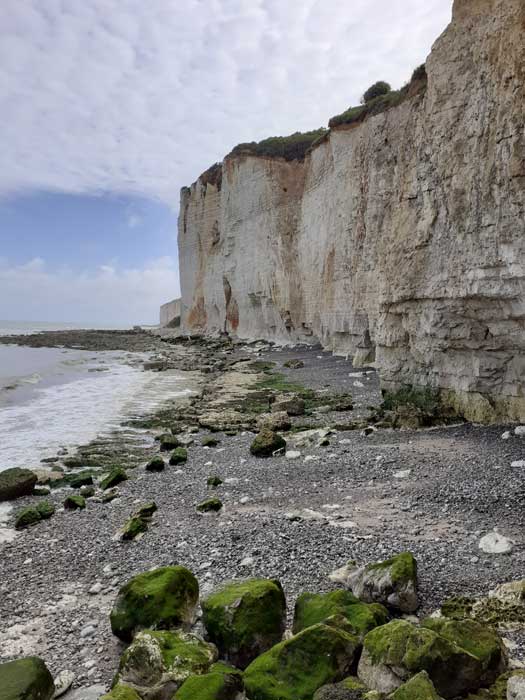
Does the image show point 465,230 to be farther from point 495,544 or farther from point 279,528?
point 279,528

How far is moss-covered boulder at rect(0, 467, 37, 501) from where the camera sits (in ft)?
27.1

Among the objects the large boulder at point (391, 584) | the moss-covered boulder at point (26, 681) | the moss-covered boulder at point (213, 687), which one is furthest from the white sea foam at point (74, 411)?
the moss-covered boulder at point (213, 687)

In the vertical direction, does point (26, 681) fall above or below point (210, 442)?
above

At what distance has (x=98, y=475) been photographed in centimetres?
956

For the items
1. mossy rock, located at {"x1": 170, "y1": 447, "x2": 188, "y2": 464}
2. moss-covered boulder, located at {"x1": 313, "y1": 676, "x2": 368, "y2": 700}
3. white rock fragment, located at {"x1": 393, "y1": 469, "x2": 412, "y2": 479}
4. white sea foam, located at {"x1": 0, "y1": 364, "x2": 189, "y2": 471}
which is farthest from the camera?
white sea foam, located at {"x1": 0, "y1": 364, "x2": 189, "y2": 471}

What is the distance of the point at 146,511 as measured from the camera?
6668mm

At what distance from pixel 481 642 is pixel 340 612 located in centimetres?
90

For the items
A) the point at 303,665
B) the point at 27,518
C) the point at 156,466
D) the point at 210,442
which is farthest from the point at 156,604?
the point at 210,442

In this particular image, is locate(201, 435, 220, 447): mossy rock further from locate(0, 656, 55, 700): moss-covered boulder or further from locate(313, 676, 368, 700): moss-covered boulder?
locate(313, 676, 368, 700): moss-covered boulder

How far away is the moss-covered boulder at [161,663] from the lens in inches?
127

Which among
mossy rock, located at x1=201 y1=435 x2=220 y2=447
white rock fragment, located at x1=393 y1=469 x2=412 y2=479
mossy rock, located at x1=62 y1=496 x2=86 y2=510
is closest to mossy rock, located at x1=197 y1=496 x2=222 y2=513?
mossy rock, located at x1=62 y1=496 x2=86 y2=510

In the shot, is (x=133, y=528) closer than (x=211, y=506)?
Yes

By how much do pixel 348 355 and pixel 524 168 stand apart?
52.2 ft

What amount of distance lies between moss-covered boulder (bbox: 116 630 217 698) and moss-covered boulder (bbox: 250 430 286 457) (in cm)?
570
